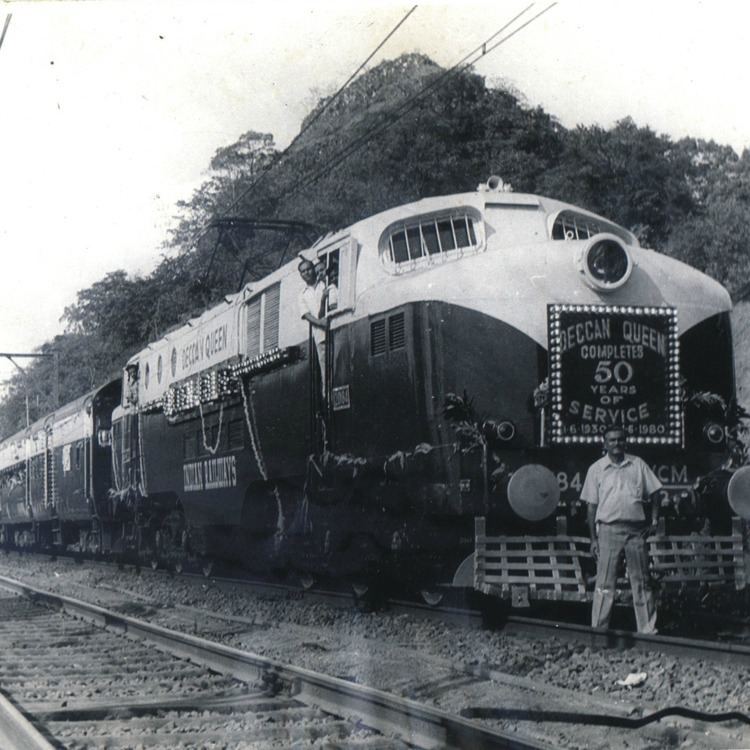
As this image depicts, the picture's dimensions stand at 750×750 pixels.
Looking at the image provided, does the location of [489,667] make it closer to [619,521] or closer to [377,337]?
[619,521]

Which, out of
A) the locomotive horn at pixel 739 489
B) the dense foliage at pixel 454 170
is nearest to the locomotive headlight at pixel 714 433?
the locomotive horn at pixel 739 489

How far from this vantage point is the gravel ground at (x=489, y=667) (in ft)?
16.7

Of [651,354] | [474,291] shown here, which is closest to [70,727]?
[474,291]

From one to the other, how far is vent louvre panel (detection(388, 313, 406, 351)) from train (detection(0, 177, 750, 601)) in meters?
0.02

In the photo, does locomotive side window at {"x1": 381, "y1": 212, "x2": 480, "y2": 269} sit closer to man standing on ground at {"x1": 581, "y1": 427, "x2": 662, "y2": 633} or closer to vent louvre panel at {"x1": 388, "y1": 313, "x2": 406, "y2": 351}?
vent louvre panel at {"x1": 388, "y1": 313, "x2": 406, "y2": 351}

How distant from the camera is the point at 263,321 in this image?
1113 centimetres

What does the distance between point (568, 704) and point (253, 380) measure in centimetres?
620

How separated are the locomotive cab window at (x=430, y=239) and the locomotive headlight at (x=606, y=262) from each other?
1069 mm

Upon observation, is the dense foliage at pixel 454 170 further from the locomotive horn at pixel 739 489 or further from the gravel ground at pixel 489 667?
the locomotive horn at pixel 739 489

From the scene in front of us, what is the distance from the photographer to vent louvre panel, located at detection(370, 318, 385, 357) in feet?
28.7

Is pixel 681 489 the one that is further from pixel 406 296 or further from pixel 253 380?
pixel 253 380

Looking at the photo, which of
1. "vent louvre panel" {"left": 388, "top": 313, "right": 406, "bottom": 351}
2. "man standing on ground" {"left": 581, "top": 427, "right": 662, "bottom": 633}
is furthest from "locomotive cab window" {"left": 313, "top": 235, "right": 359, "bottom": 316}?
"man standing on ground" {"left": 581, "top": 427, "right": 662, "bottom": 633}

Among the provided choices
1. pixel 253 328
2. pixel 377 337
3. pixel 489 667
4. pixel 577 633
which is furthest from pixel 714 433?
pixel 253 328

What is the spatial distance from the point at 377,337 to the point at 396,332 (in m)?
0.27
